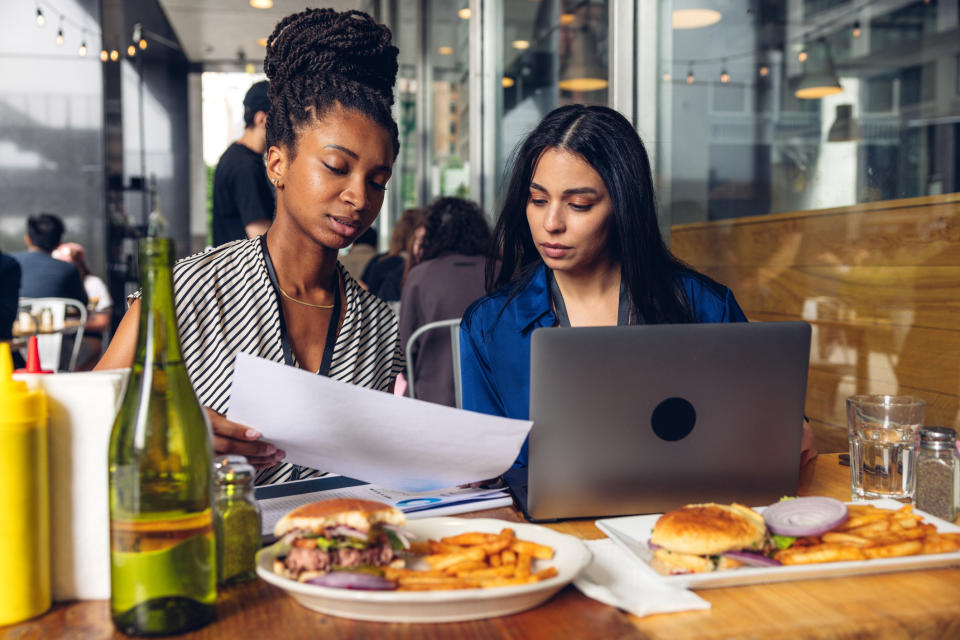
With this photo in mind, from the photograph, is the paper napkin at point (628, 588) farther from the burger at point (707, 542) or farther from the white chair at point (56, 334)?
the white chair at point (56, 334)

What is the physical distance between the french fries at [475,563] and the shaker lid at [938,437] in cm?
52

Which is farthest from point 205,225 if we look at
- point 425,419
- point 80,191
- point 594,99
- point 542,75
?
point 425,419

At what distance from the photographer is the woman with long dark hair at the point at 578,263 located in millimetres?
1481

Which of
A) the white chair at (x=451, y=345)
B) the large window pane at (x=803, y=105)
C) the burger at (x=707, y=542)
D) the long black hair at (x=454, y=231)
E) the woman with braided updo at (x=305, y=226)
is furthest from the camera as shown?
the long black hair at (x=454, y=231)

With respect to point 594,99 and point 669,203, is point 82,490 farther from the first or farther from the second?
point 594,99

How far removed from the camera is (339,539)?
0.71m

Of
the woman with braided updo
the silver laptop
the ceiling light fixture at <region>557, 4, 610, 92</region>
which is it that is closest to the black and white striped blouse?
the woman with braided updo

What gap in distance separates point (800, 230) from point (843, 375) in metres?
0.38

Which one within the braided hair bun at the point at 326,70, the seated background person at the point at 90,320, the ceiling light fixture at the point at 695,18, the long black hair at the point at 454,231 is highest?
the ceiling light fixture at the point at 695,18

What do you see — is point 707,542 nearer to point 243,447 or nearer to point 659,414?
point 659,414

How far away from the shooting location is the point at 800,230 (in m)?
2.13

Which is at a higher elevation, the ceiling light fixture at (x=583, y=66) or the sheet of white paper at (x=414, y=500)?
the ceiling light fixture at (x=583, y=66)

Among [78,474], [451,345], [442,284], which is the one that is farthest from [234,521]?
[442,284]

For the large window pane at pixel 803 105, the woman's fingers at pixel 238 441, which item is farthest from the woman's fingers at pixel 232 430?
the large window pane at pixel 803 105
